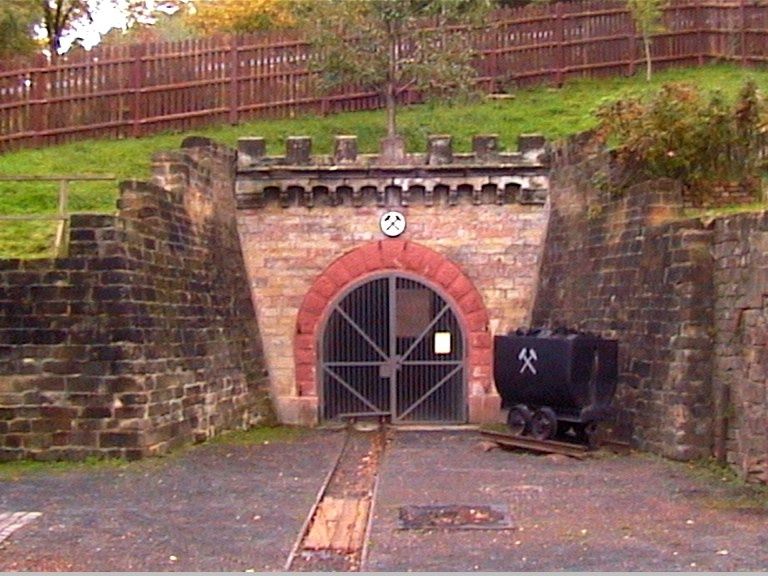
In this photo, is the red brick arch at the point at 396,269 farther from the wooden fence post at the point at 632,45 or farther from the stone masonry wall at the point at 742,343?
the wooden fence post at the point at 632,45

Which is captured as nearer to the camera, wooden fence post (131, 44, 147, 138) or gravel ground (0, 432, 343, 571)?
gravel ground (0, 432, 343, 571)

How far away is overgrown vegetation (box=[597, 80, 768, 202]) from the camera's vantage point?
15.1 meters

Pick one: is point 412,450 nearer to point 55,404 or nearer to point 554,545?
point 55,404

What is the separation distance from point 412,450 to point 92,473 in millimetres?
4495

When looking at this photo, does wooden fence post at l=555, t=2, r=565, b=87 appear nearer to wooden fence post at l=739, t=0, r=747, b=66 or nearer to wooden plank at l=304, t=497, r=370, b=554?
wooden fence post at l=739, t=0, r=747, b=66

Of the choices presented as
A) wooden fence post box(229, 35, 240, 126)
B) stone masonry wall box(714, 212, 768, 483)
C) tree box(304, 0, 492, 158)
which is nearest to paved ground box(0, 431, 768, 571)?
stone masonry wall box(714, 212, 768, 483)

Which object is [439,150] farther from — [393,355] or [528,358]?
[528,358]

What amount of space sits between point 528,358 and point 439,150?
503cm

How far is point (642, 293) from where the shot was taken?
14648 mm

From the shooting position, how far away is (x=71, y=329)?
13562mm

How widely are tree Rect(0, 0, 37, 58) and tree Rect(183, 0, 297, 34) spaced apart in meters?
5.68

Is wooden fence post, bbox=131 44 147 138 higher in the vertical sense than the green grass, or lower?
higher

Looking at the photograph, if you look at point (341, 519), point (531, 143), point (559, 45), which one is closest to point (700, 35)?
point (559, 45)

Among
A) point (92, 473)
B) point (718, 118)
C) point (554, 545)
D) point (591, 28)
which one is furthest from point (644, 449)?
point (591, 28)
